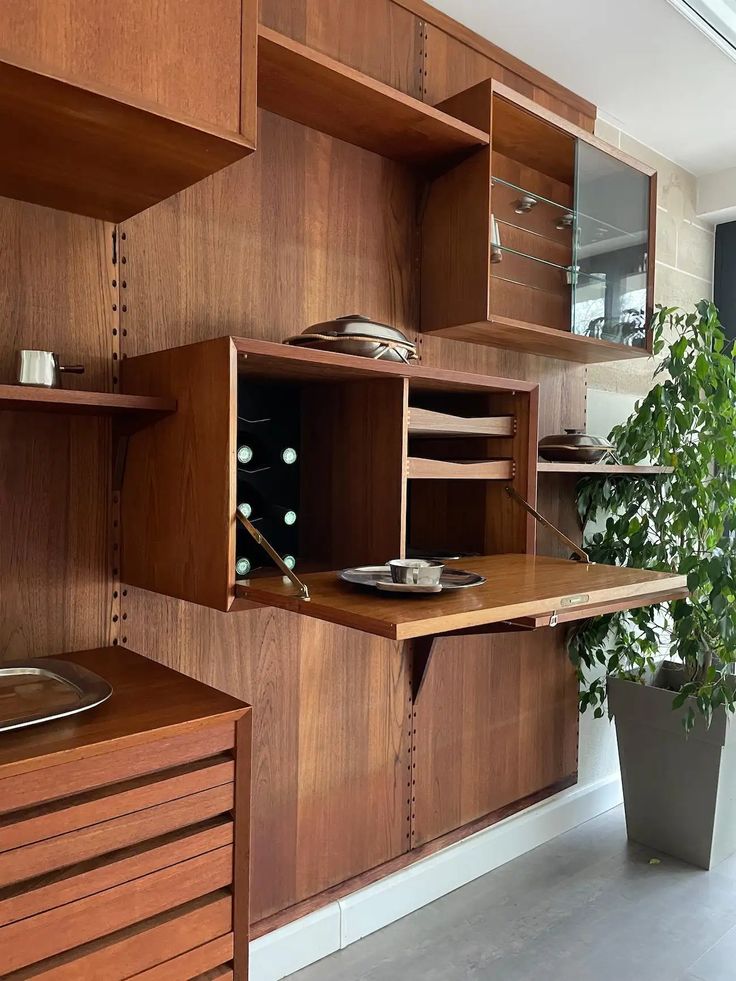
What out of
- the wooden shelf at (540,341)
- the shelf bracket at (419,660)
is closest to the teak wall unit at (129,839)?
the shelf bracket at (419,660)

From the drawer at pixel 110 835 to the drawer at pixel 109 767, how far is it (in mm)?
53

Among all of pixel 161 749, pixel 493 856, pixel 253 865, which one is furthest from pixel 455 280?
pixel 493 856

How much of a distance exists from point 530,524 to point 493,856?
45.6 inches

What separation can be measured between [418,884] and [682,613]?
1.12 m

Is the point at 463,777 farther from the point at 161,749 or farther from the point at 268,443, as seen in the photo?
the point at 161,749

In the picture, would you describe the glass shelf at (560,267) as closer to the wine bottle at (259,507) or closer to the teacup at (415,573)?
the wine bottle at (259,507)

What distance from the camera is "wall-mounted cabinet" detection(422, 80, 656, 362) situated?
→ 1935 mm

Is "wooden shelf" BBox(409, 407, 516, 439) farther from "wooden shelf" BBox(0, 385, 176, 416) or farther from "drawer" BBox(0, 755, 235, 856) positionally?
"drawer" BBox(0, 755, 235, 856)

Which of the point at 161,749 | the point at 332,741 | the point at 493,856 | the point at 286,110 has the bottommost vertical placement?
the point at 493,856

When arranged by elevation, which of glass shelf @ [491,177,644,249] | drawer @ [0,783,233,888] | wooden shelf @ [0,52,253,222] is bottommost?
drawer @ [0,783,233,888]

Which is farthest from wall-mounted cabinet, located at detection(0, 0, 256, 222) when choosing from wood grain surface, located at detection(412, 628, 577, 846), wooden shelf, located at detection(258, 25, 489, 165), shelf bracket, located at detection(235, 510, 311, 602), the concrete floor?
the concrete floor

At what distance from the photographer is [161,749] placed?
3.63ft

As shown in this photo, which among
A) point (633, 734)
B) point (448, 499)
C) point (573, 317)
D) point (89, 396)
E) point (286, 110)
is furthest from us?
point (633, 734)

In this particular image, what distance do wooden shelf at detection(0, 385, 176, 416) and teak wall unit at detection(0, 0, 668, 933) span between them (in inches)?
4.2
